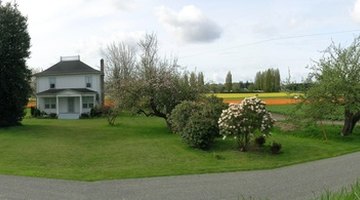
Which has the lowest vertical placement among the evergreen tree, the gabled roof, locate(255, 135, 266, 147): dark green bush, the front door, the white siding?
locate(255, 135, 266, 147): dark green bush

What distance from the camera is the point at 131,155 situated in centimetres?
1823

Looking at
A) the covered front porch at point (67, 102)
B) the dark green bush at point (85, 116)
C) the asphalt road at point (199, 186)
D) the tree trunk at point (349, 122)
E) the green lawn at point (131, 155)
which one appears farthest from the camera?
the covered front porch at point (67, 102)

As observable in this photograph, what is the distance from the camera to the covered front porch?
167 feet

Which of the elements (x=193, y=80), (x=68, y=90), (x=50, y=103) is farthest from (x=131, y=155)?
(x=50, y=103)

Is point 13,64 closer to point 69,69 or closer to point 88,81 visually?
point 88,81

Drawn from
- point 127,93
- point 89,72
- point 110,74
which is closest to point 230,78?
point 110,74

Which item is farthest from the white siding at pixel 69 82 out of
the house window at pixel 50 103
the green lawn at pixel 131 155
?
the green lawn at pixel 131 155

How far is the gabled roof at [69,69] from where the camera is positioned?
51.8 metres

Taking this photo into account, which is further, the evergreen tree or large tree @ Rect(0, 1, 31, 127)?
large tree @ Rect(0, 1, 31, 127)

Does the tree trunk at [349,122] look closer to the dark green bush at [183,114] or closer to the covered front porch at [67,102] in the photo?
the dark green bush at [183,114]

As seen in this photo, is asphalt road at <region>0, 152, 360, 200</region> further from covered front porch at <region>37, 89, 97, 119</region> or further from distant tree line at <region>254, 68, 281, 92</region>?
distant tree line at <region>254, 68, 281, 92</region>

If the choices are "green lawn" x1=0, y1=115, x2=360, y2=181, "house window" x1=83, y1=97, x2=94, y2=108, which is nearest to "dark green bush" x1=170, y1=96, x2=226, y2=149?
"green lawn" x1=0, y1=115, x2=360, y2=181

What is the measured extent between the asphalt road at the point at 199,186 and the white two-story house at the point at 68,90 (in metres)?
38.8

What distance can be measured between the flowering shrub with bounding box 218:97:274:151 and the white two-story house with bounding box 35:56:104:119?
34.2m
